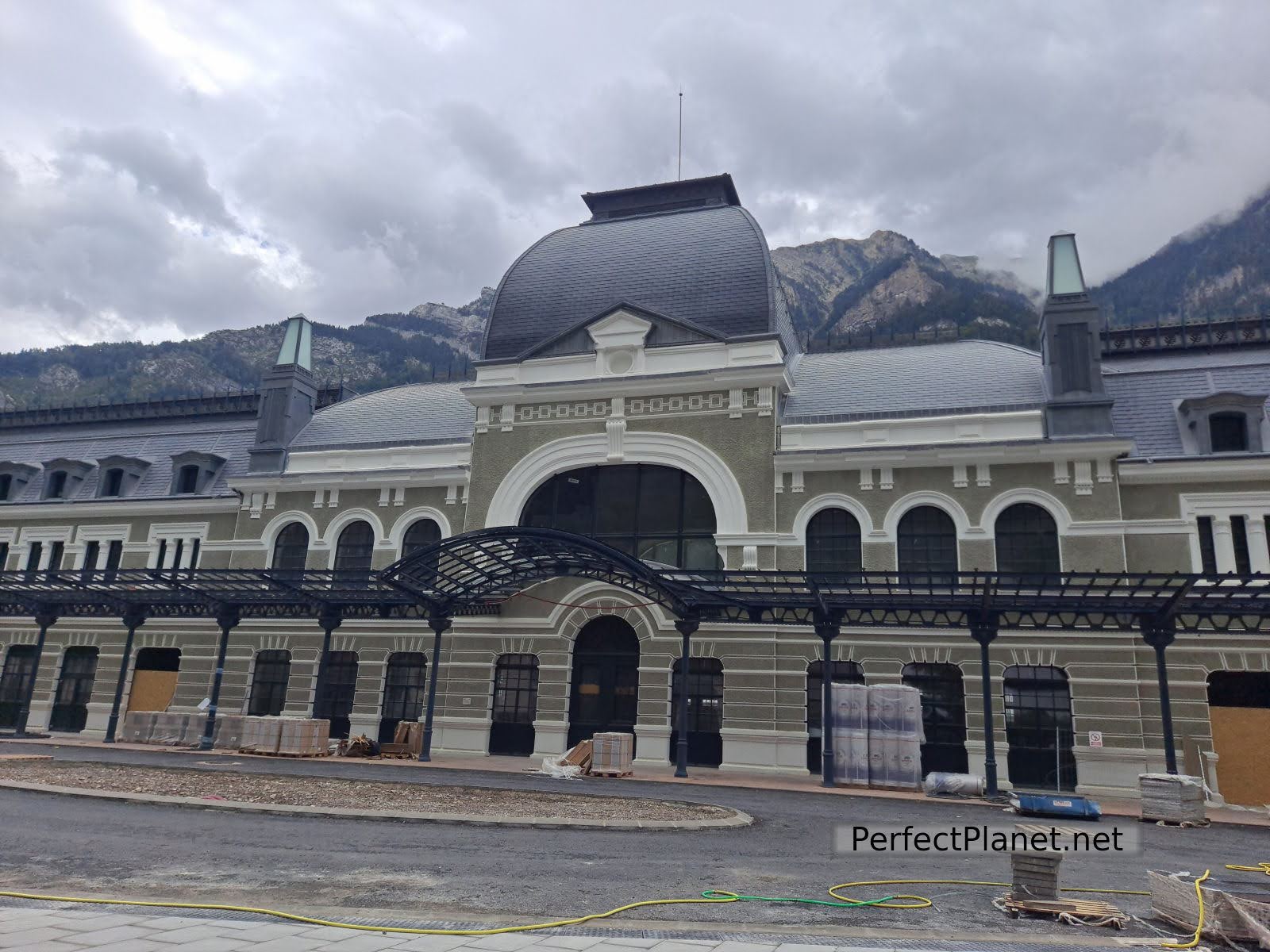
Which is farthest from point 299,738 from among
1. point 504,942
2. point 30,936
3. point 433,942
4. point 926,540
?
point 504,942

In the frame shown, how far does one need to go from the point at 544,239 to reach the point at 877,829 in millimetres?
23907

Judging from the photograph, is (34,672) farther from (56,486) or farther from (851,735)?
(851,735)

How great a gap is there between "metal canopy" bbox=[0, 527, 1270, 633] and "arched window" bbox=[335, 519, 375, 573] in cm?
210

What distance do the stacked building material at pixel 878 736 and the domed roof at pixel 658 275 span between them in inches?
433

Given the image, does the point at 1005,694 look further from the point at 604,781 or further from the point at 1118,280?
the point at 1118,280

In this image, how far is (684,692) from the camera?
2255 cm

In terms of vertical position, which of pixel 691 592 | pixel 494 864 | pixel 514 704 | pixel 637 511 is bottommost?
pixel 494 864

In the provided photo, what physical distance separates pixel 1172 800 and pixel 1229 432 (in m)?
11.2

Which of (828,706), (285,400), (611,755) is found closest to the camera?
(828,706)

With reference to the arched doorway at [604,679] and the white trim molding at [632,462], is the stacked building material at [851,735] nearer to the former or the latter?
the white trim molding at [632,462]

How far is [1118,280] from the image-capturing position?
130 meters

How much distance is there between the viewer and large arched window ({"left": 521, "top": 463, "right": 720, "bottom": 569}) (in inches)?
1027

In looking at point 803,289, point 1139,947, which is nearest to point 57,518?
point 1139,947

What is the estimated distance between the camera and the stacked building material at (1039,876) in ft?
29.2
